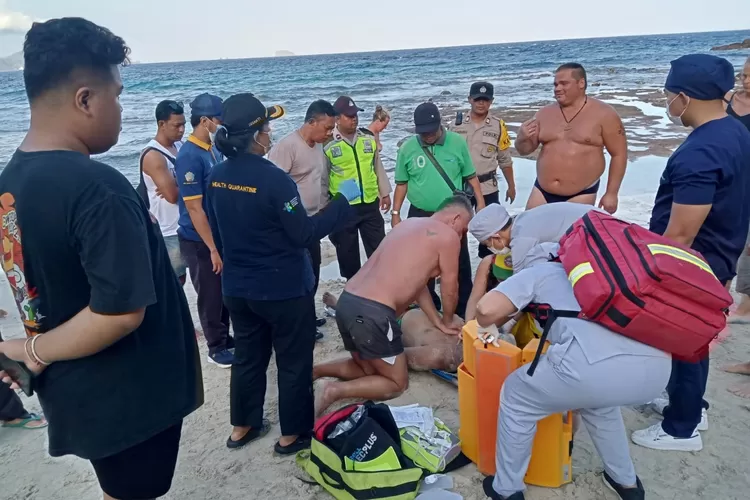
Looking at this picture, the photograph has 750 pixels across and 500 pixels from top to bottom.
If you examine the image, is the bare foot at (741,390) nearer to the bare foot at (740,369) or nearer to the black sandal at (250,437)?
the bare foot at (740,369)

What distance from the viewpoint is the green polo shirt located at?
16.3 ft

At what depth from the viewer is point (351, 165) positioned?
203 inches

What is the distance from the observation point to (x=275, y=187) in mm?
2830

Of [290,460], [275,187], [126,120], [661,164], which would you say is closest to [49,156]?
[275,187]

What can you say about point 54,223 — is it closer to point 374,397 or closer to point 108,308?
point 108,308

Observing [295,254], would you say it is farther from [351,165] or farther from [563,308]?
[351,165]

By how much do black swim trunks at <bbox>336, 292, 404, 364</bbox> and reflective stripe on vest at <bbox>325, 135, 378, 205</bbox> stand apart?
1762 millimetres

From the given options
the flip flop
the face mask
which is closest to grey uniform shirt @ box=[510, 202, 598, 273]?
the face mask

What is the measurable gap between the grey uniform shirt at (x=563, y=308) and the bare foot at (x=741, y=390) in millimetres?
1819

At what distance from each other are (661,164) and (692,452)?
8.03m

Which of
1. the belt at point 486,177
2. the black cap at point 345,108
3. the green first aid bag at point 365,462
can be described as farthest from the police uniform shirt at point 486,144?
A: the green first aid bag at point 365,462

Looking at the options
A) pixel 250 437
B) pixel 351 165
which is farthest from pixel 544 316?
pixel 351 165

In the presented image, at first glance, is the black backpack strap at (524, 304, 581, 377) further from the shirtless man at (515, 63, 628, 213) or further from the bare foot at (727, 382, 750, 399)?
the shirtless man at (515, 63, 628, 213)

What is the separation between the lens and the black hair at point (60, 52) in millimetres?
1455
